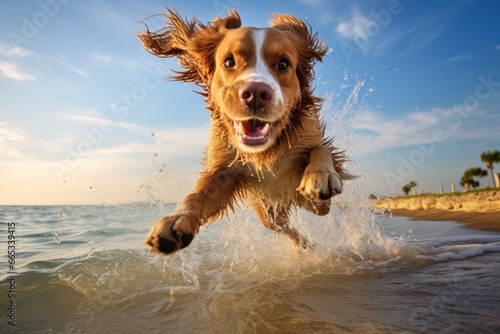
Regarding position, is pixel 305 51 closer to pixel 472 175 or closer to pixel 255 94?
pixel 255 94

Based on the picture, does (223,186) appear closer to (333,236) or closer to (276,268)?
(276,268)

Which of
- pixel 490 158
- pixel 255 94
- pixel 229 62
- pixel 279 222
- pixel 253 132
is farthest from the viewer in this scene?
pixel 490 158

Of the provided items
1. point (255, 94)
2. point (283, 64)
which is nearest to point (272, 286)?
point (255, 94)

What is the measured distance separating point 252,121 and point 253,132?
0.10 metres

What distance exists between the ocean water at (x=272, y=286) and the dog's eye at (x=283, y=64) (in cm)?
167

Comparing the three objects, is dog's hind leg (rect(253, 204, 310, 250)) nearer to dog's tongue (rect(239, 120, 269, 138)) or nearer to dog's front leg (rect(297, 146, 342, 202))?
dog's front leg (rect(297, 146, 342, 202))

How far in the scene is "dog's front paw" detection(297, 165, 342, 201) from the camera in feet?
9.36

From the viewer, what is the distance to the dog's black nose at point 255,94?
274cm

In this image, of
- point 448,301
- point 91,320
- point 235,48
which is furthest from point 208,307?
point 235,48

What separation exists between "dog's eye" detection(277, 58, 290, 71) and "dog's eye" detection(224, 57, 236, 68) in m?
0.40

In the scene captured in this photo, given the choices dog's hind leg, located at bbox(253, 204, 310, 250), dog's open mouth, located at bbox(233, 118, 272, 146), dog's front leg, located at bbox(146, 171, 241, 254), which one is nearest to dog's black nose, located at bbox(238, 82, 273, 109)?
dog's open mouth, located at bbox(233, 118, 272, 146)

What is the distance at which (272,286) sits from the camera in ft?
11.1

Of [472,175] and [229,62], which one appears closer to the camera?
[229,62]

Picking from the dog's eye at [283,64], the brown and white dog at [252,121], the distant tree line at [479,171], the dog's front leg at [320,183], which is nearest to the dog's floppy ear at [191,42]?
the brown and white dog at [252,121]
